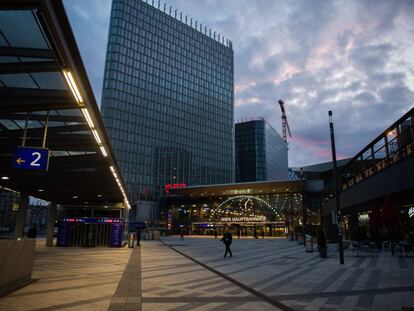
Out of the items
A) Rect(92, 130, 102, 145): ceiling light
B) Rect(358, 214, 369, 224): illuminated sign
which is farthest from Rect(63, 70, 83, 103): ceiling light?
Rect(358, 214, 369, 224): illuminated sign

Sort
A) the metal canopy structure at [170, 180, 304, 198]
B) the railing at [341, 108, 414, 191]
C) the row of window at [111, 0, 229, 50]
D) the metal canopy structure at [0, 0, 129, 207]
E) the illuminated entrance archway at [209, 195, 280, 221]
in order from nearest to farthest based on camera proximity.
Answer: the metal canopy structure at [0, 0, 129, 207]
the railing at [341, 108, 414, 191]
the metal canopy structure at [170, 180, 304, 198]
the illuminated entrance archway at [209, 195, 280, 221]
the row of window at [111, 0, 229, 50]

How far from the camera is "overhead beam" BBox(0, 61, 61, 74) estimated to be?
786cm

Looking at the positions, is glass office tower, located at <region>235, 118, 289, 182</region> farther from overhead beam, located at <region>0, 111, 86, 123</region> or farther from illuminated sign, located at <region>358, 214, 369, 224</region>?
overhead beam, located at <region>0, 111, 86, 123</region>

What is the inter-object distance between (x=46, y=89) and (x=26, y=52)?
84.4 inches

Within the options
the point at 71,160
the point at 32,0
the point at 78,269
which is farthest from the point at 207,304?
the point at 71,160

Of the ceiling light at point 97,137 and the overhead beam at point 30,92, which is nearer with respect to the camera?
the overhead beam at point 30,92

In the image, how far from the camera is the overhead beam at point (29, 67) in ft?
25.8

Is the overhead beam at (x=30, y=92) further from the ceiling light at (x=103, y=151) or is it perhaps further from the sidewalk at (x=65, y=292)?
the ceiling light at (x=103, y=151)

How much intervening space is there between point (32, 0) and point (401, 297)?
10927mm

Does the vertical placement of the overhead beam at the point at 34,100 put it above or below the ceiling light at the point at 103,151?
above

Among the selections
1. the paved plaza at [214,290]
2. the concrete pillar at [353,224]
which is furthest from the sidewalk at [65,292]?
the concrete pillar at [353,224]

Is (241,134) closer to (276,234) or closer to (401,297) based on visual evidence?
(276,234)

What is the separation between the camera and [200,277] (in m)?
13.7

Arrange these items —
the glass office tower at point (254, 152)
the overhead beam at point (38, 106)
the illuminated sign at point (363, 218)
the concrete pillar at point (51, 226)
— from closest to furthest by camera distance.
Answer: the overhead beam at point (38, 106) → the concrete pillar at point (51, 226) → the illuminated sign at point (363, 218) → the glass office tower at point (254, 152)
